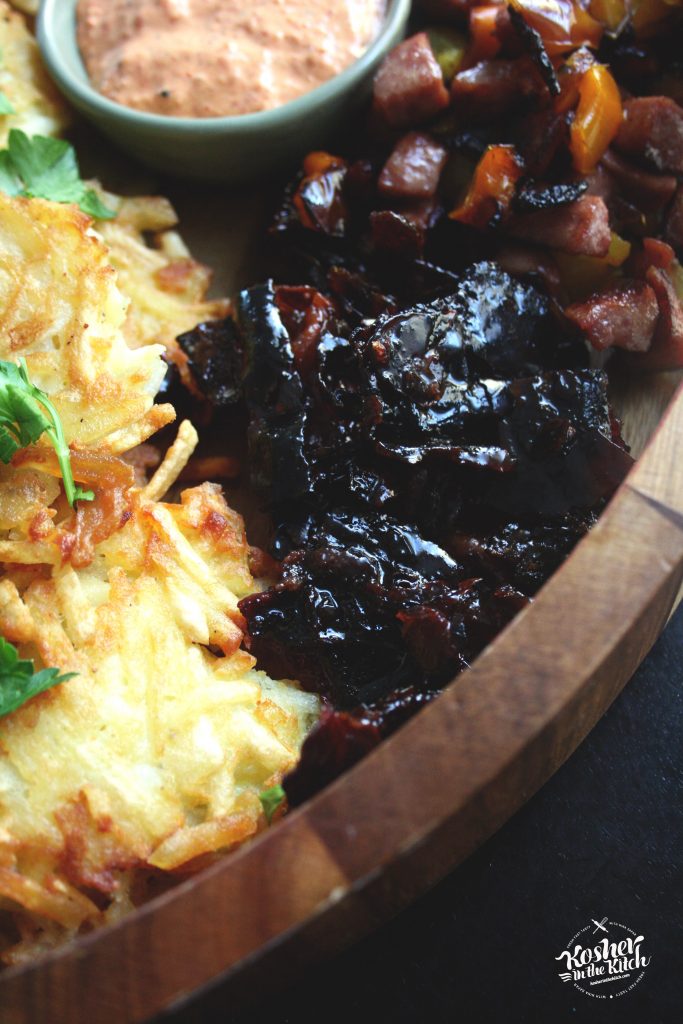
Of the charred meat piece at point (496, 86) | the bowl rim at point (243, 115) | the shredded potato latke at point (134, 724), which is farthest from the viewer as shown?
the bowl rim at point (243, 115)

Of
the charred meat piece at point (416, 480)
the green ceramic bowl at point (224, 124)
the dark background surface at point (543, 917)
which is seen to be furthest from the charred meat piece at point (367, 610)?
the green ceramic bowl at point (224, 124)

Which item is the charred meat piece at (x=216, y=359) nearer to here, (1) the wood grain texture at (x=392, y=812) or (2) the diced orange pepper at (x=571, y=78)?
(2) the diced orange pepper at (x=571, y=78)

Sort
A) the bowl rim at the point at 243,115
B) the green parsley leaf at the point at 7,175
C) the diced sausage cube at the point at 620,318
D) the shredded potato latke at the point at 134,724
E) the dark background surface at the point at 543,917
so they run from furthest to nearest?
the bowl rim at the point at 243,115 < the green parsley leaf at the point at 7,175 < the diced sausage cube at the point at 620,318 < the dark background surface at the point at 543,917 < the shredded potato latke at the point at 134,724

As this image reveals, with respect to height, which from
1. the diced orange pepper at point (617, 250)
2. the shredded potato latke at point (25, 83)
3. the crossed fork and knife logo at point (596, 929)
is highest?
the shredded potato latke at point (25, 83)

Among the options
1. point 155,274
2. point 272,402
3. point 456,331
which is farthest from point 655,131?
point 155,274

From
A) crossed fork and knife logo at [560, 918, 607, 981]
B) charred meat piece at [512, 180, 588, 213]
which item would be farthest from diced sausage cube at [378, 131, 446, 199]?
crossed fork and knife logo at [560, 918, 607, 981]

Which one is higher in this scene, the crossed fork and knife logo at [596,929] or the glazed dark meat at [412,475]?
the glazed dark meat at [412,475]

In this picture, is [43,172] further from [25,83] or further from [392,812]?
[392,812]
